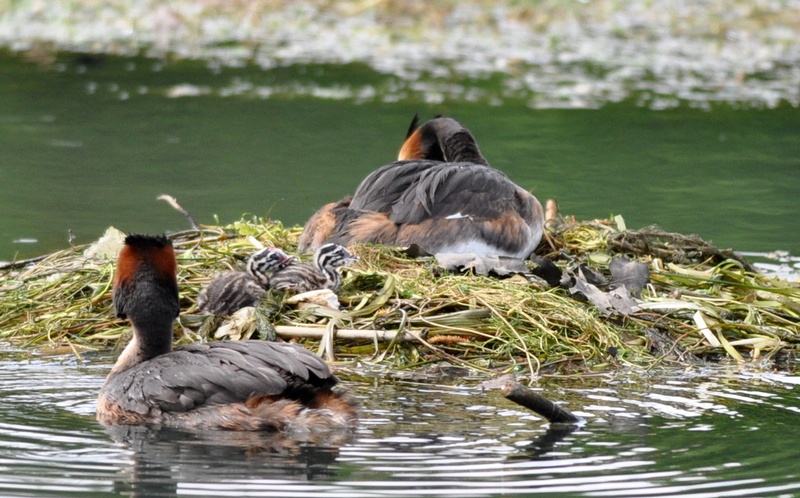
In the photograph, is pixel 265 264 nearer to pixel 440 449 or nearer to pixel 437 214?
pixel 437 214

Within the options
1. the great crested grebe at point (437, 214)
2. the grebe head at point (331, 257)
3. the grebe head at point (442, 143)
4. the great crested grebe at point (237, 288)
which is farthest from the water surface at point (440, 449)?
the grebe head at point (442, 143)

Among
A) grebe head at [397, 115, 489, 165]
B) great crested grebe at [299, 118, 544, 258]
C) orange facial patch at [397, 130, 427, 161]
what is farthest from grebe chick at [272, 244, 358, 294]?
orange facial patch at [397, 130, 427, 161]

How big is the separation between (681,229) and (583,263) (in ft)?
9.13

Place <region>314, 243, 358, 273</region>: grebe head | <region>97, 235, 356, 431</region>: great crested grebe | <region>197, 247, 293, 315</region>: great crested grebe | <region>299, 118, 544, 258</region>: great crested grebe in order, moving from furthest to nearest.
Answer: <region>299, 118, 544, 258</region>: great crested grebe < <region>314, 243, 358, 273</region>: grebe head < <region>197, 247, 293, 315</region>: great crested grebe < <region>97, 235, 356, 431</region>: great crested grebe

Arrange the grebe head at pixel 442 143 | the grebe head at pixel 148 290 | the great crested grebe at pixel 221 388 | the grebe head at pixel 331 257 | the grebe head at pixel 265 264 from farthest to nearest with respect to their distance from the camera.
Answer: the grebe head at pixel 442 143 < the grebe head at pixel 331 257 < the grebe head at pixel 265 264 < the grebe head at pixel 148 290 < the great crested grebe at pixel 221 388

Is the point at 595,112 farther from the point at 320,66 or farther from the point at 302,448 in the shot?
the point at 302,448

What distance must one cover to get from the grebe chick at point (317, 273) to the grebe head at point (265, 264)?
4 centimetres

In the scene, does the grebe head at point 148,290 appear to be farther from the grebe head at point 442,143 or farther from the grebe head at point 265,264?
the grebe head at point 442,143

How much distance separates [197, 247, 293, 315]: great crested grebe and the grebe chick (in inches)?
3.3

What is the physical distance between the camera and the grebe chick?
7406 millimetres

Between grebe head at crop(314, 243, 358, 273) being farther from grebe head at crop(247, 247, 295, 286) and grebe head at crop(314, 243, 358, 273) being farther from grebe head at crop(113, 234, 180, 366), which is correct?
grebe head at crop(113, 234, 180, 366)

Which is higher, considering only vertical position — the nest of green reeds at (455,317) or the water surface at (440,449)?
the nest of green reeds at (455,317)

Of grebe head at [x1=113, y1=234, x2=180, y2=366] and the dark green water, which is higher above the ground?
the dark green water

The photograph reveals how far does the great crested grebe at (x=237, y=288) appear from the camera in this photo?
23.5 ft
